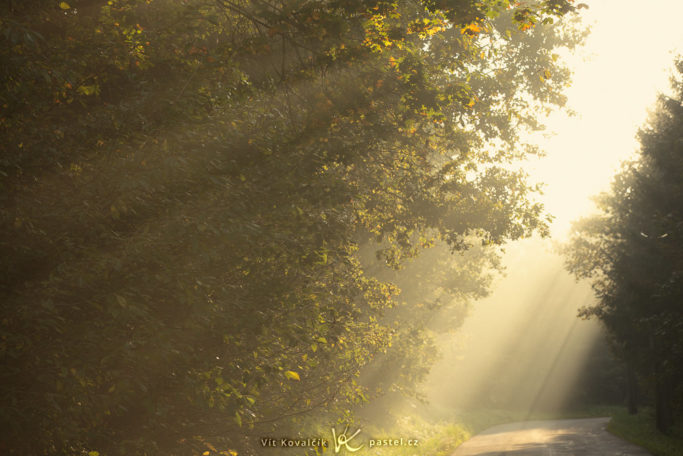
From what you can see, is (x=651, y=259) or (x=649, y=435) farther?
(x=649, y=435)

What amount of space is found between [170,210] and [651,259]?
24216 mm

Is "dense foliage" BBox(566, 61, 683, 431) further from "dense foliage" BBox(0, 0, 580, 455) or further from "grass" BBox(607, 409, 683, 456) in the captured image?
"dense foliage" BBox(0, 0, 580, 455)

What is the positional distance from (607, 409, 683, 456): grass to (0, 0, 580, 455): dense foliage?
1516cm

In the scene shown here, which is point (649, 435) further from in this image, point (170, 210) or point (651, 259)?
point (170, 210)

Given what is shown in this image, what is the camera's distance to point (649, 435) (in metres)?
24.7

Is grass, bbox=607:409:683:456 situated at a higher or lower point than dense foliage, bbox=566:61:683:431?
lower

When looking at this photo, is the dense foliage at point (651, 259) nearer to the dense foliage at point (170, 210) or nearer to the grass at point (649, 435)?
the grass at point (649, 435)

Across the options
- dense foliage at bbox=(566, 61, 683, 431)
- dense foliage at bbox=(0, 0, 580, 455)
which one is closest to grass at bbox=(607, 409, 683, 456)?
dense foliage at bbox=(566, 61, 683, 431)

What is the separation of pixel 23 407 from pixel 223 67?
498cm

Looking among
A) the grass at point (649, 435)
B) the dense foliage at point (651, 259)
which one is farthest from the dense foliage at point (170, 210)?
the grass at point (649, 435)

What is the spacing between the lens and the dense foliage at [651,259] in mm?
18062

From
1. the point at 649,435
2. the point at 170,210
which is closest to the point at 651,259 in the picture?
the point at 649,435

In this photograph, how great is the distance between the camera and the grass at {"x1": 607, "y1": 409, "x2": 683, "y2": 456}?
19263mm

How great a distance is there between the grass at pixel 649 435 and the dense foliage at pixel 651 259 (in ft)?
3.66
